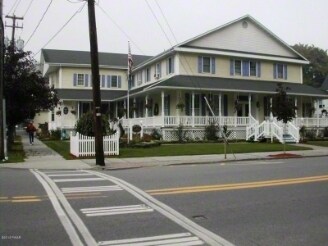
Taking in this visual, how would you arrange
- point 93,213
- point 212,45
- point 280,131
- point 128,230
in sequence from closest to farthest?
point 128,230
point 93,213
point 280,131
point 212,45

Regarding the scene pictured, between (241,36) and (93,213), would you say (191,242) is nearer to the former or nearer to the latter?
(93,213)

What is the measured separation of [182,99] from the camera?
110 ft

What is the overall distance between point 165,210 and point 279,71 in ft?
107

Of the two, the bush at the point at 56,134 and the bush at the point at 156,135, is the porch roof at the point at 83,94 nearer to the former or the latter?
the bush at the point at 56,134

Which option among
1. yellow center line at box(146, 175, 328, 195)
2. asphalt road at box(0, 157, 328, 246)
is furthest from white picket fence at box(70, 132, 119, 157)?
yellow center line at box(146, 175, 328, 195)

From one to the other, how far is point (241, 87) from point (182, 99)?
A: 4.56 metres

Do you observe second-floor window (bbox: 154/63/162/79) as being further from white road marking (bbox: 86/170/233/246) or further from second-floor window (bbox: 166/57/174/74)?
white road marking (bbox: 86/170/233/246)

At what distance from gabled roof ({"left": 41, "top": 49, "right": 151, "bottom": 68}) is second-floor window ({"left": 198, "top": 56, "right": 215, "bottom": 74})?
1339 cm

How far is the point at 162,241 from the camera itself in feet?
21.6

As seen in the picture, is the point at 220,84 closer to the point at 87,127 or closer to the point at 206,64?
the point at 206,64

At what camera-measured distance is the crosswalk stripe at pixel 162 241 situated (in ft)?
21.2

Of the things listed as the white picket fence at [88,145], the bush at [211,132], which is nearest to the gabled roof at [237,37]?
A: the bush at [211,132]

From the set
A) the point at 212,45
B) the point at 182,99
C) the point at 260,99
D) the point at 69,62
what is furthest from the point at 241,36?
the point at 69,62

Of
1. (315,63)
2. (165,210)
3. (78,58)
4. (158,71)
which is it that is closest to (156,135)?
(158,71)
